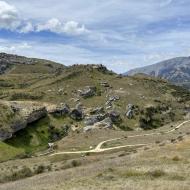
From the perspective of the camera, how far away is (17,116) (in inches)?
5231

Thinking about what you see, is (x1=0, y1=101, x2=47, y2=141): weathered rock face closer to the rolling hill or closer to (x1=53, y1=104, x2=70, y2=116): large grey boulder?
the rolling hill

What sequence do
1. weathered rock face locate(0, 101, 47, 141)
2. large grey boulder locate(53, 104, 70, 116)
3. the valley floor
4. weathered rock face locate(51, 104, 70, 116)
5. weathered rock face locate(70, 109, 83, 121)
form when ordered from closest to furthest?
the valley floor, weathered rock face locate(0, 101, 47, 141), weathered rock face locate(51, 104, 70, 116), large grey boulder locate(53, 104, 70, 116), weathered rock face locate(70, 109, 83, 121)

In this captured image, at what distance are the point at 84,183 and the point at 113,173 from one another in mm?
5994

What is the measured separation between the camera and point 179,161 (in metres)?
52.6

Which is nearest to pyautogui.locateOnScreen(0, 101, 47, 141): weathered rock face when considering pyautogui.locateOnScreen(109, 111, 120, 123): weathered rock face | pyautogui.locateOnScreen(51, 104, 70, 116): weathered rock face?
pyautogui.locateOnScreen(51, 104, 70, 116): weathered rock face

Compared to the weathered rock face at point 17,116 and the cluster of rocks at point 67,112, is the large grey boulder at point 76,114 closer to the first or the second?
the cluster of rocks at point 67,112

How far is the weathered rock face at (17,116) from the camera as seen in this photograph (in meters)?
123

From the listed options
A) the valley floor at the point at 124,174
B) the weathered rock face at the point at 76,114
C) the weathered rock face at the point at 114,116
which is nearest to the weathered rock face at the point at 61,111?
the weathered rock face at the point at 76,114

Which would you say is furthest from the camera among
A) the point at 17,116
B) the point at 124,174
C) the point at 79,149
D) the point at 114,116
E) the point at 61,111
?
the point at 114,116

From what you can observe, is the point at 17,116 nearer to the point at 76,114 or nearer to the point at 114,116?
the point at 76,114

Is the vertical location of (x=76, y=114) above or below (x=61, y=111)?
below

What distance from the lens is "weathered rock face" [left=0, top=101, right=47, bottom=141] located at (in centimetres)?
12319

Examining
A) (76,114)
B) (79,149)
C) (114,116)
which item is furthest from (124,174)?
(114,116)

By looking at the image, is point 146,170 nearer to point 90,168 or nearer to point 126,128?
point 90,168
